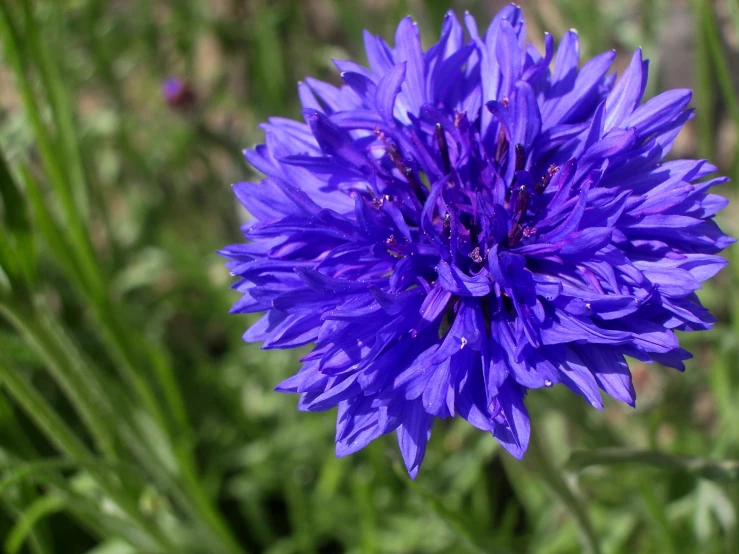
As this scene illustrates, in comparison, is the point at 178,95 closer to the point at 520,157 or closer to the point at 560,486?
the point at 520,157

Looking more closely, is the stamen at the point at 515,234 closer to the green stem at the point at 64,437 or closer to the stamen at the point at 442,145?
the stamen at the point at 442,145

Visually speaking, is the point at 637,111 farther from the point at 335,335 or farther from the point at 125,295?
the point at 125,295

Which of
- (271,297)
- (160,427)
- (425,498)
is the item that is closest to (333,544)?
(160,427)

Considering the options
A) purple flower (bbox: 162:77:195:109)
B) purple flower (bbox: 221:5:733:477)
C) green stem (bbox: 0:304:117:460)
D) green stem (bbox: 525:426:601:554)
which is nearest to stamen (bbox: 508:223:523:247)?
A: purple flower (bbox: 221:5:733:477)

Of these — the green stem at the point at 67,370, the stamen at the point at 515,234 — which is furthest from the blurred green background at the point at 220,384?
the stamen at the point at 515,234

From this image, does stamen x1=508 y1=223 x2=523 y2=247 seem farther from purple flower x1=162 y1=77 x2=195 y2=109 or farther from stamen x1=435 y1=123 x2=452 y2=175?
purple flower x1=162 y1=77 x2=195 y2=109

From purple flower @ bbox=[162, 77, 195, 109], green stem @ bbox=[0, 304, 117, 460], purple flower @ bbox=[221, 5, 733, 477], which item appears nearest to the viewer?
purple flower @ bbox=[221, 5, 733, 477]
